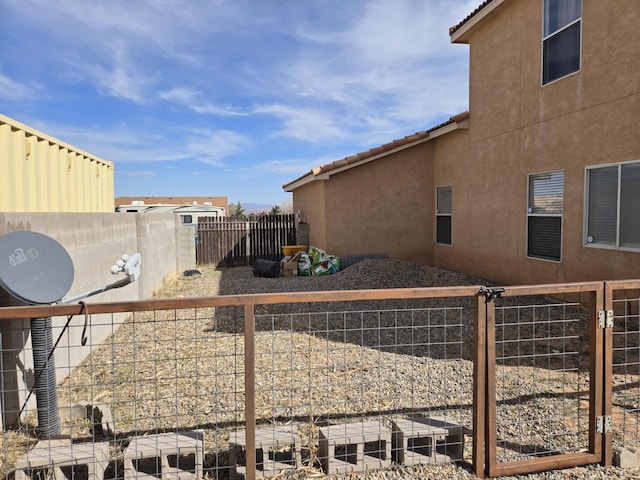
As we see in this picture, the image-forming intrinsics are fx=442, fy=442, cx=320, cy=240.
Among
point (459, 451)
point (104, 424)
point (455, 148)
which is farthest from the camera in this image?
point (455, 148)

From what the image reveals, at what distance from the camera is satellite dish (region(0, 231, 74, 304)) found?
3.07 meters

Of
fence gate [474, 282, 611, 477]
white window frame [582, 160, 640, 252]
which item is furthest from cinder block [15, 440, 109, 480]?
white window frame [582, 160, 640, 252]

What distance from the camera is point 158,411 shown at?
4.24m

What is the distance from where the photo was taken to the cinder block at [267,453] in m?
3.07

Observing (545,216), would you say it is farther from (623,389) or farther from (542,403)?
(542,403)

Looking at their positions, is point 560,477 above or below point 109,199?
below

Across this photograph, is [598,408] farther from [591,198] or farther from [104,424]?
[591,198]

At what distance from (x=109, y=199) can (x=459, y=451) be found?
9016mm

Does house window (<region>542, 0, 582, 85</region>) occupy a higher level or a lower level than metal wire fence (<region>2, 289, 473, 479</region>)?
higher

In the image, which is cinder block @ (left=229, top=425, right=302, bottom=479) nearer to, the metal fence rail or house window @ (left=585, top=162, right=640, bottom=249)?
the metal fence rail

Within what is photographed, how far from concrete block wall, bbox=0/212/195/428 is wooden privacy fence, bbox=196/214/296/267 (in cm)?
379

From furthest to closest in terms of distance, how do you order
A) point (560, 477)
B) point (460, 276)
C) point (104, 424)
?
point (460, 276), point (104, 424), point (560, 477)

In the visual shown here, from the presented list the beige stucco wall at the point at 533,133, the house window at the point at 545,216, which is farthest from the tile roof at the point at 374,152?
the house window at the point at 545,216

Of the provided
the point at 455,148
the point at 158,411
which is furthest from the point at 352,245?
the point at 158,411
